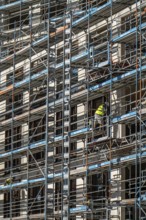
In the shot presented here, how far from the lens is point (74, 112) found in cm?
3606

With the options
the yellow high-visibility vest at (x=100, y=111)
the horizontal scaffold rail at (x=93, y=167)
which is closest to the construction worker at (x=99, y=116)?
the yellow high-visibility vest at (x=100, y=111)

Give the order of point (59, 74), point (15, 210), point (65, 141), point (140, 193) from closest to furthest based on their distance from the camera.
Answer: point (140, 193), point (65, 141), point (59, 74), point (15, 210)

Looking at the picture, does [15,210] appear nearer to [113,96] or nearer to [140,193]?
[113,96]

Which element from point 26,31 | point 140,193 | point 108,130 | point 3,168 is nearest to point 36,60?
point 26,31

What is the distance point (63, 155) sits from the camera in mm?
32844

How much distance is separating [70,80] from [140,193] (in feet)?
21.6

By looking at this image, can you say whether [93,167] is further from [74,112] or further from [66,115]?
[74,112]

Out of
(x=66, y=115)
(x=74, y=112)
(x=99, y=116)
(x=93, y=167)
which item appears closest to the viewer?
(x=93, y=167)

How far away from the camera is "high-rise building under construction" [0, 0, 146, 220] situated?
31.2 meters

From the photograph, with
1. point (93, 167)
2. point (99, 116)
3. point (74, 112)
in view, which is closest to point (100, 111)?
point (99, 116)

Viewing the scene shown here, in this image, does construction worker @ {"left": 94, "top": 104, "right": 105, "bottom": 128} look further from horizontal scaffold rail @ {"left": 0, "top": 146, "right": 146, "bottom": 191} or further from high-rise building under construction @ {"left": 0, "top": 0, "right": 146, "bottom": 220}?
horizontal scaffold rail @ {"left": 0, "top": 146, "right": 146, "bottom": 191}

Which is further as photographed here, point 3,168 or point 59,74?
point 3,168

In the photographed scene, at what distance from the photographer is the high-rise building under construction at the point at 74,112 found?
103 ft

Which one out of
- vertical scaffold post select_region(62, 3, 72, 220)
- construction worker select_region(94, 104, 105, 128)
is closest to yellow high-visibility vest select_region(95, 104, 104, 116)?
construction worker select_region(94, 104, 105, 128)
